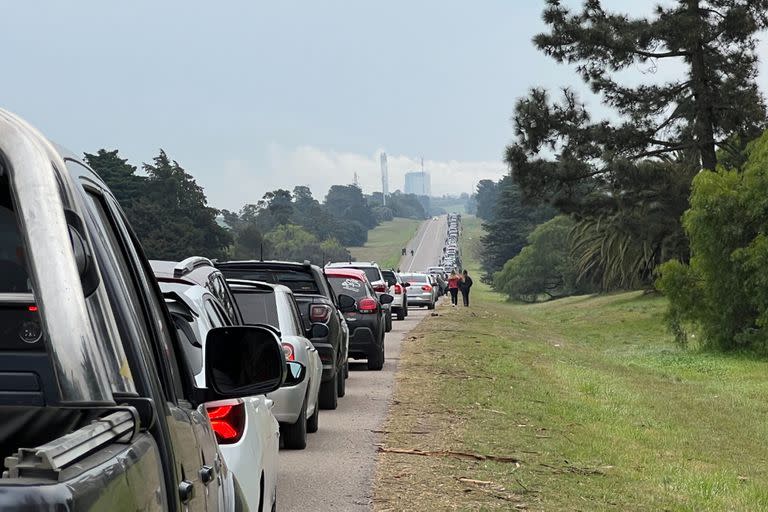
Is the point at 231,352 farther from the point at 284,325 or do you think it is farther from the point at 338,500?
the point at 284,325

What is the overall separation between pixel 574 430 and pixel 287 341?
462 cm

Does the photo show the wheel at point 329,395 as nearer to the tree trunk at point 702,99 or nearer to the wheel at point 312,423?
the wheel at point 312,423

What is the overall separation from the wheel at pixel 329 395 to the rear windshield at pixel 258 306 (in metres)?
3.57

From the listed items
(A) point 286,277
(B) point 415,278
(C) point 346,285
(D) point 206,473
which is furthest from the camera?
(B) point 415,278

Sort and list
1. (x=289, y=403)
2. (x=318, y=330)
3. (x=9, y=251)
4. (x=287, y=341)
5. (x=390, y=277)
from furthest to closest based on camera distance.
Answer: (x=390, y=277) < (x=318, y=330) < (x=289, y=403) < (x=287, y=341) < (x=9, y=251)

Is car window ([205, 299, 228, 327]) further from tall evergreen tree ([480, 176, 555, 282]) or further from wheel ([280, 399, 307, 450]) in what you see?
tall evergreen tree ([480, 176, 555, 282])

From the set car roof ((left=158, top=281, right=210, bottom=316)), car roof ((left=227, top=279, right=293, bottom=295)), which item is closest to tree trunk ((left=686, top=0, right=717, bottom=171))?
car roof ((left=227, top=279, right=293, bottom=295))

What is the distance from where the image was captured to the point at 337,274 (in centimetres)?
2358

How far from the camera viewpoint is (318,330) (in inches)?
603

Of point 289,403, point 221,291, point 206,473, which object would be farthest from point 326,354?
point 206,473

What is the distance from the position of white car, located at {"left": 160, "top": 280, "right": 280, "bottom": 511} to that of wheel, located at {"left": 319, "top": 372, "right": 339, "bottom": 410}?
8.72m

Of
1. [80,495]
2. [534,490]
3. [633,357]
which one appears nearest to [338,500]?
[534,490]

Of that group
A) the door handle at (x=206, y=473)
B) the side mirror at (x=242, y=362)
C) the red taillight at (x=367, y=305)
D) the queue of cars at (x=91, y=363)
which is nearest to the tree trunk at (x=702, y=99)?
the red taillight at (x=367, y=305)

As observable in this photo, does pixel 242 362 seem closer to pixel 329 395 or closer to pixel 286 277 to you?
pixel 329 395
